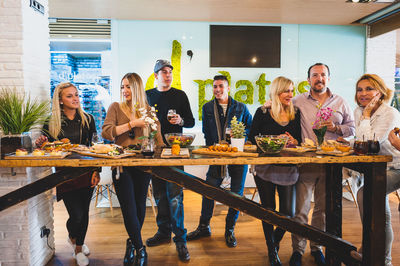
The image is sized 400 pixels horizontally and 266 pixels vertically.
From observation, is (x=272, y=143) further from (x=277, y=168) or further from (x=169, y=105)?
(x=169, y=105)

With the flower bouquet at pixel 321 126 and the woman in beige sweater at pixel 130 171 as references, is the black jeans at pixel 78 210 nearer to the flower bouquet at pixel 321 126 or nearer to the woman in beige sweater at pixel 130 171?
the woman in beige sweater at pixel 130 171

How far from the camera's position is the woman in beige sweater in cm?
230

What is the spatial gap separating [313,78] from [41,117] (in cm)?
238

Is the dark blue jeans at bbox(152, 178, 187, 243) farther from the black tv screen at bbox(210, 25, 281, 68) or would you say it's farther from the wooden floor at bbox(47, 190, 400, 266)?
the black tv screen at bbox(210, 25, 281, 68)

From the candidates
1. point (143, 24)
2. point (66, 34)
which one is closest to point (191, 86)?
point (143, 24)

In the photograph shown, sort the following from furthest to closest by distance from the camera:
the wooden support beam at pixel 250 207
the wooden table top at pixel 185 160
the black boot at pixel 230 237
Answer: the black boot at pixel 230 237
the wooden support beam at pixel 250 207
the wooden table top at pixel 185 160

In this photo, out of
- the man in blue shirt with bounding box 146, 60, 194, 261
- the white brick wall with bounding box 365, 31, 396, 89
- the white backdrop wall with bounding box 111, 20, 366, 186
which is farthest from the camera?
the white brick wall with bounding box 365, 31, 396, 89

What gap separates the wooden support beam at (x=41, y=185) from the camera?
Answer: 1.91 metres

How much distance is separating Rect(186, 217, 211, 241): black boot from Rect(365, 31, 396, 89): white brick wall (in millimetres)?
4576

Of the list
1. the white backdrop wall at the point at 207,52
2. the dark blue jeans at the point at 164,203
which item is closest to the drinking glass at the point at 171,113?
the dark blue jeans at the point at 164,203

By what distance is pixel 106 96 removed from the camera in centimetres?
529

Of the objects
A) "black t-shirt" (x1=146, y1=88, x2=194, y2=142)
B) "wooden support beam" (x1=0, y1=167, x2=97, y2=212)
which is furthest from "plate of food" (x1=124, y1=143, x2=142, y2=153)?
"black t-shirt" (x1=146, y1=88, x2=194, y2=142)

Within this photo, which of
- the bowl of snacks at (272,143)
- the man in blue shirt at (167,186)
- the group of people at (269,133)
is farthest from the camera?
the man in blue shirt at (167,186)

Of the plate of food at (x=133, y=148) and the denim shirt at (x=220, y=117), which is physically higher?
the denim shirt at (x=220, y=117)
